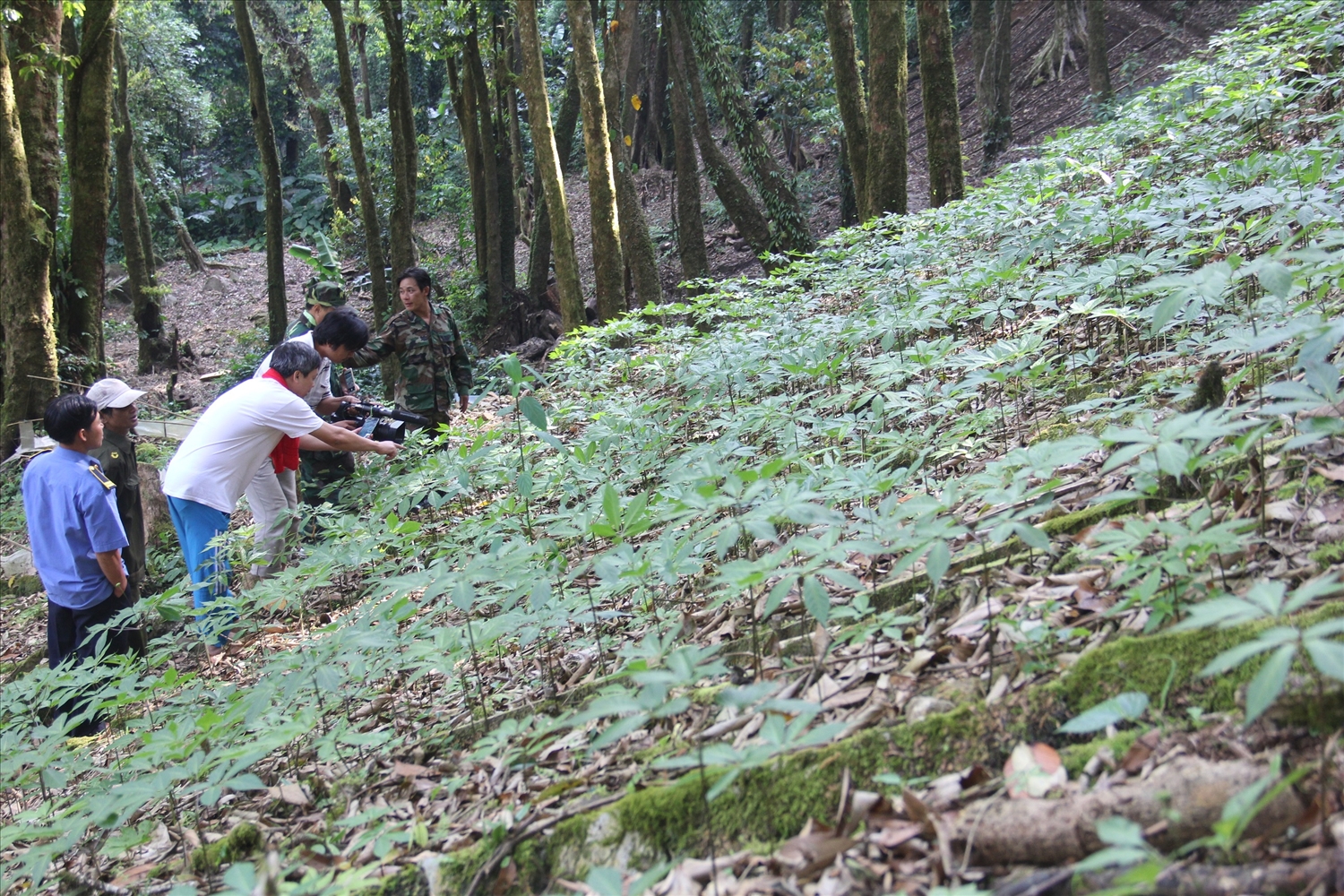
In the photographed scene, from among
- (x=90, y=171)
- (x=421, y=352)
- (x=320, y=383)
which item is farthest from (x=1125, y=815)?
(x=90, y=171)

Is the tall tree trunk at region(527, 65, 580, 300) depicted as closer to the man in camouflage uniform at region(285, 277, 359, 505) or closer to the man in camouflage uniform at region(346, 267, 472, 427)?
the man in camouflage uniform at region(346, 267, 472, 427)

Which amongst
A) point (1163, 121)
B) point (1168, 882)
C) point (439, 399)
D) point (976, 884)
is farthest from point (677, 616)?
point (1163, 121)

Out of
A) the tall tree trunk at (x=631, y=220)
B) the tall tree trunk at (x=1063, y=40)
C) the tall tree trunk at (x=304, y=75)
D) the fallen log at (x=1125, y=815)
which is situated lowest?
the fallen log at (x=1125, y=815)

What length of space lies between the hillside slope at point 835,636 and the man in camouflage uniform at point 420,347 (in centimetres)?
287

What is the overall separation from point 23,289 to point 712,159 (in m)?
9.42

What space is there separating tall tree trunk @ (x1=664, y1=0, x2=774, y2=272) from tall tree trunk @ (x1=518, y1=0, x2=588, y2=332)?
442 cm

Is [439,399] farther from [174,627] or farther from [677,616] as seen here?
[677,616]

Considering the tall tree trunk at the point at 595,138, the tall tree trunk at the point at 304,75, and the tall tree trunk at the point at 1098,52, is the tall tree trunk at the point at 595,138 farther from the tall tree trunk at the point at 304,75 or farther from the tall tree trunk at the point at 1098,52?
the tall tree trunk at the point at 304,75

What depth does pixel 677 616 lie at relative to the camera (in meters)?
3.29

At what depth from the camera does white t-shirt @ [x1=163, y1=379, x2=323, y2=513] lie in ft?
18.6

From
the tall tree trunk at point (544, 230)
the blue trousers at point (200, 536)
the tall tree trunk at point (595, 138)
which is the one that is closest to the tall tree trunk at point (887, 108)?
the tall tree trunk at point (595, 138)

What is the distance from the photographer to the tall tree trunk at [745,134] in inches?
590

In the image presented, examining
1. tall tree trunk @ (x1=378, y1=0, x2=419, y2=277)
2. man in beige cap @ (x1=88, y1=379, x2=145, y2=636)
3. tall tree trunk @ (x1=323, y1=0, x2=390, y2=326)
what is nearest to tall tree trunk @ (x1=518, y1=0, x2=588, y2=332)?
tall tree trunk @ (x1=378, y1=0, x2=419, y2=277)

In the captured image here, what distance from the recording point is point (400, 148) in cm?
1491
